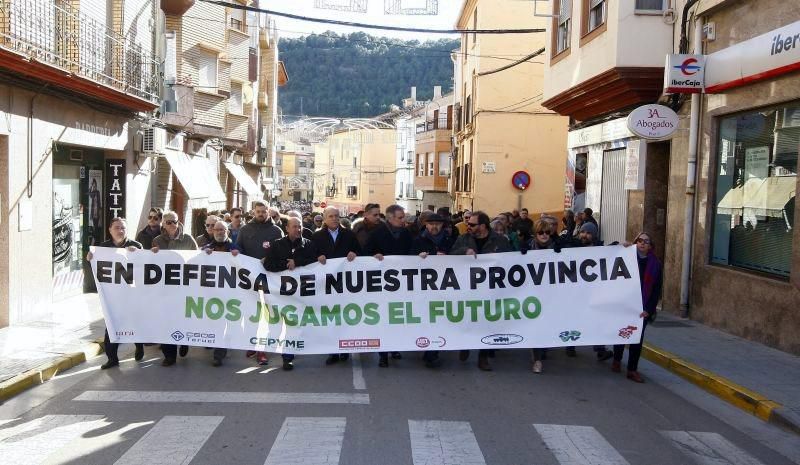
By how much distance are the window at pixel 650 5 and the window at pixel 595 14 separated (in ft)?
3.71

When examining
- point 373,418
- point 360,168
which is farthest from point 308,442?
point 360,168

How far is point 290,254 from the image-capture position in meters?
9.21

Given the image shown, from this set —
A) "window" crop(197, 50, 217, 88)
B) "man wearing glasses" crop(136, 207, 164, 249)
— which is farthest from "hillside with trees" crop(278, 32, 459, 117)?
"man wearing glasses" crop(136, 207, 164, 249)

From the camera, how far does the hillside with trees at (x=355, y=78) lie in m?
83.6

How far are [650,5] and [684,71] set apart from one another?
2.12 metres

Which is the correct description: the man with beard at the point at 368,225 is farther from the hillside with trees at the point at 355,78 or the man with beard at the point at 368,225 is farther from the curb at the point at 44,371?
the hillside with trees at the point at 355,78

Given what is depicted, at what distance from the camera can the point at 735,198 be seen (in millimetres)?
11961

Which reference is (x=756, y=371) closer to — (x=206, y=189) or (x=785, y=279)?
(x=785, y=279)

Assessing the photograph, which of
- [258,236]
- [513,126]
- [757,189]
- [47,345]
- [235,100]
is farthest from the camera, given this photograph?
[513,126]

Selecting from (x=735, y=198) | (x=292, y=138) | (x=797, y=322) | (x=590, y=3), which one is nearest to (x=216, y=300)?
(x=797, y=322)

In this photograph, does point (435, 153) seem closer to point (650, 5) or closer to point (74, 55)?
point (650, 5)

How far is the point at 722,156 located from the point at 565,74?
5.61m

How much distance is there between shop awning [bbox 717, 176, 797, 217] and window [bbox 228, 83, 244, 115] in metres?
19.3

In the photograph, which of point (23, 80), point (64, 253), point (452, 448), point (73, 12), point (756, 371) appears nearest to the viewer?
point (452, 448)
